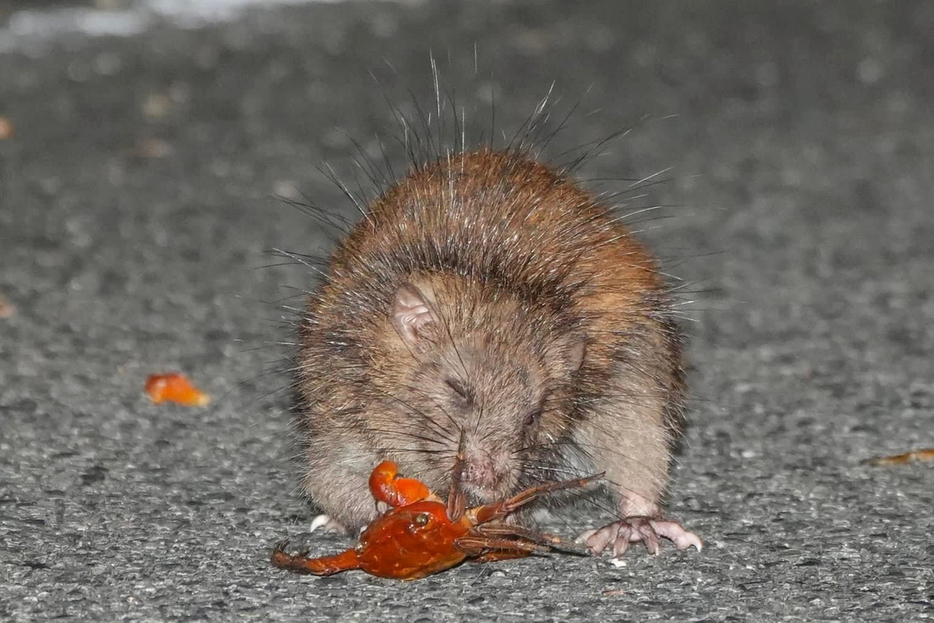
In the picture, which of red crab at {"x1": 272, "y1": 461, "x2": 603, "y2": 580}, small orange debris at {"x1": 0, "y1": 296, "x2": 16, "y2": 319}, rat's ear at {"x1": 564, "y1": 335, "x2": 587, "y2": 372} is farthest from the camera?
small orange debris at {"x1": 0, "y1": 296, "x2": 16, "y2": 319}

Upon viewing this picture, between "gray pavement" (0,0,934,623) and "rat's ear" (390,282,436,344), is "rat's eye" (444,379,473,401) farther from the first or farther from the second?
"gray pavement" (0,0,934,623)

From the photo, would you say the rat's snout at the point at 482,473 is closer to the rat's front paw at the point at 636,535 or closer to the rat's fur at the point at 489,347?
the rat's fur at the point at 489,347

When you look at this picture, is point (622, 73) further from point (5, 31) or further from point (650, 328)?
point (650, 328)

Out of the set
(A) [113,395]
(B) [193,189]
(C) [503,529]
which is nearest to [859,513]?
(C) [503,529]

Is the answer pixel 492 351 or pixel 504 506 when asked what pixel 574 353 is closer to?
pixel 492 351

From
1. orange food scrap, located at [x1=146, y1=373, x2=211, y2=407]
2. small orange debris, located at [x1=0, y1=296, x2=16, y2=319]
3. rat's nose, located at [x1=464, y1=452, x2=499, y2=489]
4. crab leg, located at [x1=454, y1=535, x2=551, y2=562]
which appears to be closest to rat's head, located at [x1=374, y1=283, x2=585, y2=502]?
rat's nose, located at [x1=464, y1=452, x2=499, y2=489]

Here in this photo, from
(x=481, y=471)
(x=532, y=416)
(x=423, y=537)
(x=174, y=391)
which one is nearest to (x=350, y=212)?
(x=174, y=391)

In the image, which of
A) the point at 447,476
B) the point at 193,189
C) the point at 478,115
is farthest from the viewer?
the point at 478,115
